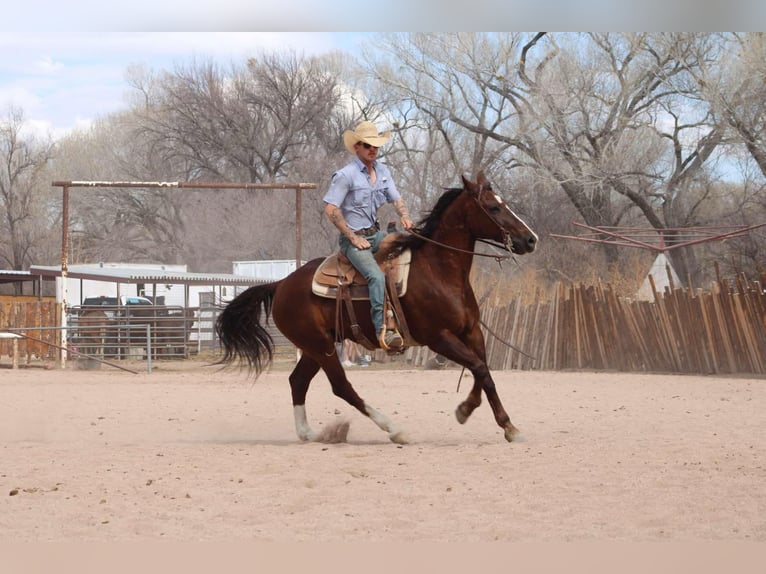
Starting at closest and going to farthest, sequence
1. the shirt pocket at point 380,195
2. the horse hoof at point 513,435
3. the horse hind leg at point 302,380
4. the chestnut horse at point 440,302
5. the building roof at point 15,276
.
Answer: the horse hoof at point 513,435, the chestnut horse at point 440,302, the shirt pocket at point 380,195, the horse hind leg at point 302,380, the building roof at point 15,276

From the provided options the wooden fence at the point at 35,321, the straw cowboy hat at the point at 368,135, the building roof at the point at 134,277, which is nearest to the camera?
the straw cowboy hat at the point at 368,135

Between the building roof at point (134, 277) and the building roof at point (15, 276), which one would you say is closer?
the building roof at point (134, 277)

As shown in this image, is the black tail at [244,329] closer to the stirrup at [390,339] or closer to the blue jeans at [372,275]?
the blue jeans at [372,275]

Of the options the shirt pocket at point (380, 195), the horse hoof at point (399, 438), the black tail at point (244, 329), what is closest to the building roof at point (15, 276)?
the black tail at point (244, 329)

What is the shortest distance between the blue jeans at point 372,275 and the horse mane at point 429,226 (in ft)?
0.88

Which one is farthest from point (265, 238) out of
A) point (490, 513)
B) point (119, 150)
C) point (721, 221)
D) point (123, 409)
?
point (490, 513)

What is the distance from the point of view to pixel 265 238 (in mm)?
45281

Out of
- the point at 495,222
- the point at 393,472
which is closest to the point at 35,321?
the point at 495,222

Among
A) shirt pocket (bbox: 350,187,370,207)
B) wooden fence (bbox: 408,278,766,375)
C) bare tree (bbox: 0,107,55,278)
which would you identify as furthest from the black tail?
bare tree (bbox: 0,107,55,278)

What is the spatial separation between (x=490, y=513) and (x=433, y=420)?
5.12 metres

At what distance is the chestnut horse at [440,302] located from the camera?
8.59 m

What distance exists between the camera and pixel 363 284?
8.93 metres

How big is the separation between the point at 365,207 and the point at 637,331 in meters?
9.93

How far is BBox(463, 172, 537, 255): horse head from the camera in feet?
28.1
